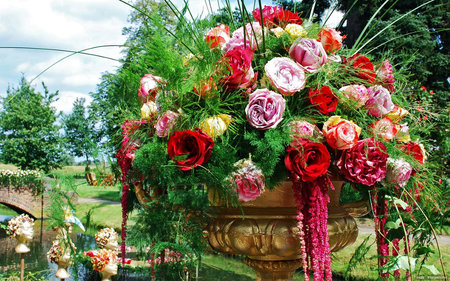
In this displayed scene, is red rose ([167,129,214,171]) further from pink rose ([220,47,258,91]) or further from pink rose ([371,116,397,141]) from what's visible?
→ pink rose ([371,116,397,141])

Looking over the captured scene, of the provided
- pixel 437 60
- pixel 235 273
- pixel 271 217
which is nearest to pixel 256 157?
pixel 271 217

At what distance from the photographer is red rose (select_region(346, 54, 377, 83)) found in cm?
100

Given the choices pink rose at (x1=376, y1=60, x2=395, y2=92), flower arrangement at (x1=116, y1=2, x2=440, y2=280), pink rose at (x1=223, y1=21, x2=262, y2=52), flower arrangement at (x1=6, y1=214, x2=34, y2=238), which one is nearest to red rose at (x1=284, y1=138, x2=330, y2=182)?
flower arrangement at (x1=116, y1=2, x2=440, y2=280)

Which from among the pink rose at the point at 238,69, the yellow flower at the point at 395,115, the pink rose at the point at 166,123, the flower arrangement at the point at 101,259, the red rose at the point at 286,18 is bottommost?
the flower arrangement at the point at 101,259

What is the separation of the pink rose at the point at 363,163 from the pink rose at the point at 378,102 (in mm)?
127

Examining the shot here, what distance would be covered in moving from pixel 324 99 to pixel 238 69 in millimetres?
213

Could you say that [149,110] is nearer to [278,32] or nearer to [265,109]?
[265,109]

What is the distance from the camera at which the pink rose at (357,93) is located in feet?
3.04

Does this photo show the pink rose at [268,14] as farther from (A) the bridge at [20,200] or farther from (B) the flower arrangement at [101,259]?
(A) the bridge at [20,200]

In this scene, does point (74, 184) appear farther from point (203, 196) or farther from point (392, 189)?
point (392, 189)

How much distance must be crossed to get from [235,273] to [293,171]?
4570 mm

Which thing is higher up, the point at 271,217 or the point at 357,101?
the point at 357,101

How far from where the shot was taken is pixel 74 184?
110 cm

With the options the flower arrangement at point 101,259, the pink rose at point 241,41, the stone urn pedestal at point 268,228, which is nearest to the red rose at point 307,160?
the stone urn pedestal at point 268,228
